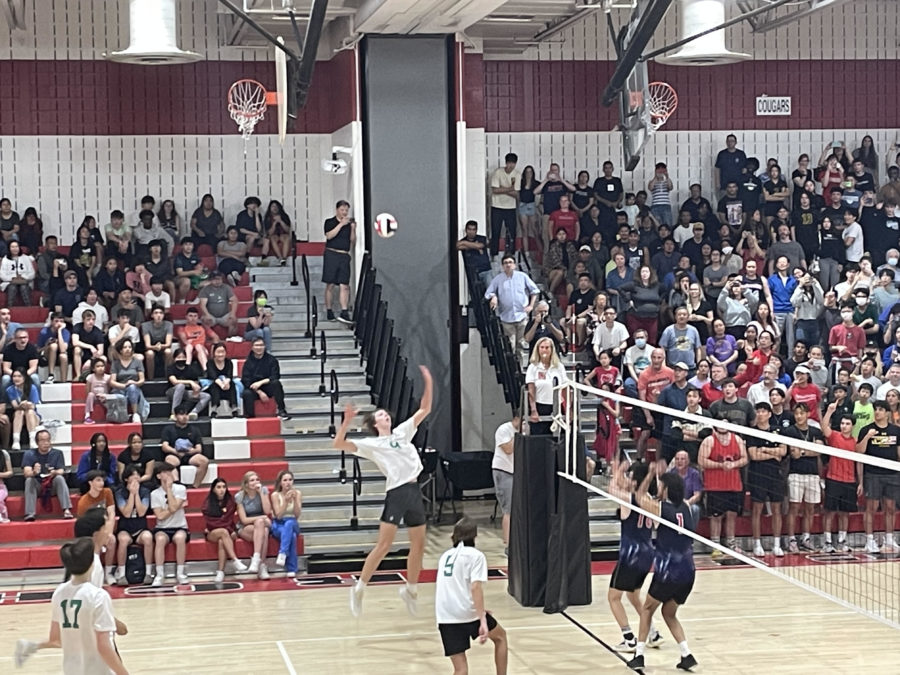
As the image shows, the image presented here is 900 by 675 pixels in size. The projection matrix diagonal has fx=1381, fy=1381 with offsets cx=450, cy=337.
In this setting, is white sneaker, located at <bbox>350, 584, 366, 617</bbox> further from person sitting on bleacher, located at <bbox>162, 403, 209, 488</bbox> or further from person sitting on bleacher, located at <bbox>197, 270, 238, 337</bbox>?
person sitting on bleacher, located at <bbox>197, 270, 238, 337</bbox>

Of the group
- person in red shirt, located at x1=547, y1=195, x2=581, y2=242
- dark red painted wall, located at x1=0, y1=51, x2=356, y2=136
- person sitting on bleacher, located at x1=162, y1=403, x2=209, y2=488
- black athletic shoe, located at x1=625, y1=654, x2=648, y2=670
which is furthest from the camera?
dark red painted wall, located at x1=0, y1=51, x2=356, y2=136

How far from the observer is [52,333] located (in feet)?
64.8

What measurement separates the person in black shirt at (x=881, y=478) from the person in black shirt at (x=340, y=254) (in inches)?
317

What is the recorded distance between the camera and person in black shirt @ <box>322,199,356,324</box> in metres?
20.8

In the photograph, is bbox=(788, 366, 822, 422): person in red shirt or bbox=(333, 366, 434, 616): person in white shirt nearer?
bbox=(333, 366, 434, 616): person in white shirt

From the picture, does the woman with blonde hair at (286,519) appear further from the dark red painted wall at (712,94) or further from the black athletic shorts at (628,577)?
the dark red painted wall at (712,94)

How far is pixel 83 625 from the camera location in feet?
26.9

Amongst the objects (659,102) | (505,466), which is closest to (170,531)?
(505,466)

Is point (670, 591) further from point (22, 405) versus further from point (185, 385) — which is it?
point (22, 405)

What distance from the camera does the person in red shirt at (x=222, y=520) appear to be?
16.3m

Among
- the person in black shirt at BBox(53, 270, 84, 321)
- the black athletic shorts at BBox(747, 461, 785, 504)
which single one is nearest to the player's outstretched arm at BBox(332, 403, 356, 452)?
the black athletic shorts at BBox(747, 461, 785, 504)

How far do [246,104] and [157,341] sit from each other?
182 inches

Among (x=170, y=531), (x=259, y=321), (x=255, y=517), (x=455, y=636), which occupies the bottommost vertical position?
(x=170, y=531)

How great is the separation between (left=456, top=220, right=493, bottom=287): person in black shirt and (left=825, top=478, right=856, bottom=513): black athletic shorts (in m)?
6.58
